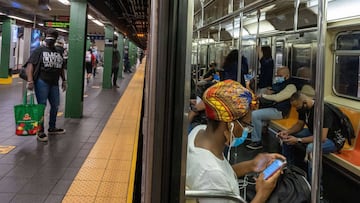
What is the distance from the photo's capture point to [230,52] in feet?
11.0

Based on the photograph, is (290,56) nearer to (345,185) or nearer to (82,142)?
(345,185)

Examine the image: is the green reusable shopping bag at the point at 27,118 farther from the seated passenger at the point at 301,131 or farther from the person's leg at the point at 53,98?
the seated passenger at the point at 301,131

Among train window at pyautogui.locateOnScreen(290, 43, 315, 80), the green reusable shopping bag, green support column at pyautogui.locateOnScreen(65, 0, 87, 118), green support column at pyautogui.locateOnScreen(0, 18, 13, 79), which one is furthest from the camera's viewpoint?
green support column at pyautogui.locateOnScreen(0, 18, 13, 79)

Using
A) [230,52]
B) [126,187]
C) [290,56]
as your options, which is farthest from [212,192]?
[290,56]

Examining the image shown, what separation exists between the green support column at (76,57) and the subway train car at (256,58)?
390 centimetres

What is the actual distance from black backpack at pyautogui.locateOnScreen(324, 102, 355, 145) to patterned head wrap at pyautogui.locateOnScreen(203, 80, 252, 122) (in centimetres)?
198

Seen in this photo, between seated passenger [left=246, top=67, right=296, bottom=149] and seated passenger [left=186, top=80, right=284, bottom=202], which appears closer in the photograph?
seated passenger [left=186, top=80, right=284, bottom=202]

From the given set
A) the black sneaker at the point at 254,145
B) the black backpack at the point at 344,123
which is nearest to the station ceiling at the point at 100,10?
the black sneaker at the point at 254,145

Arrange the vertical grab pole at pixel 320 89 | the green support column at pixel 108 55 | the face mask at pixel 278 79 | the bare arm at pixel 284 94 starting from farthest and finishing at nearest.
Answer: the green support column at pixel 108 55 → the face mask at pixel 278 79 → the bare arm at pixel 284 94 → the vertical grab pole at pixel 320 89

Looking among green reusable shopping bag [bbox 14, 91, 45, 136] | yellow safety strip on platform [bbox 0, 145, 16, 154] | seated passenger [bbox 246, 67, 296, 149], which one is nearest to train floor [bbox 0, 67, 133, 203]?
yellow safety strip on platform [bbox 0, 145, 16, 154]

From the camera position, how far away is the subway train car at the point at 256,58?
1.00 m

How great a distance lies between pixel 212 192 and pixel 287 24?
303 centimetres

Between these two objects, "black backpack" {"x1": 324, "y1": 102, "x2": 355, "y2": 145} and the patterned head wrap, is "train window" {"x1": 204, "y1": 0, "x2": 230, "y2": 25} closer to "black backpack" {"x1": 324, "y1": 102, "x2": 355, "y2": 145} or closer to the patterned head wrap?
"black backpack" {"x1": 324, "y1": 102, "x2": 355, "y2": 145}

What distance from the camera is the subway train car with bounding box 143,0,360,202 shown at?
1003mm
